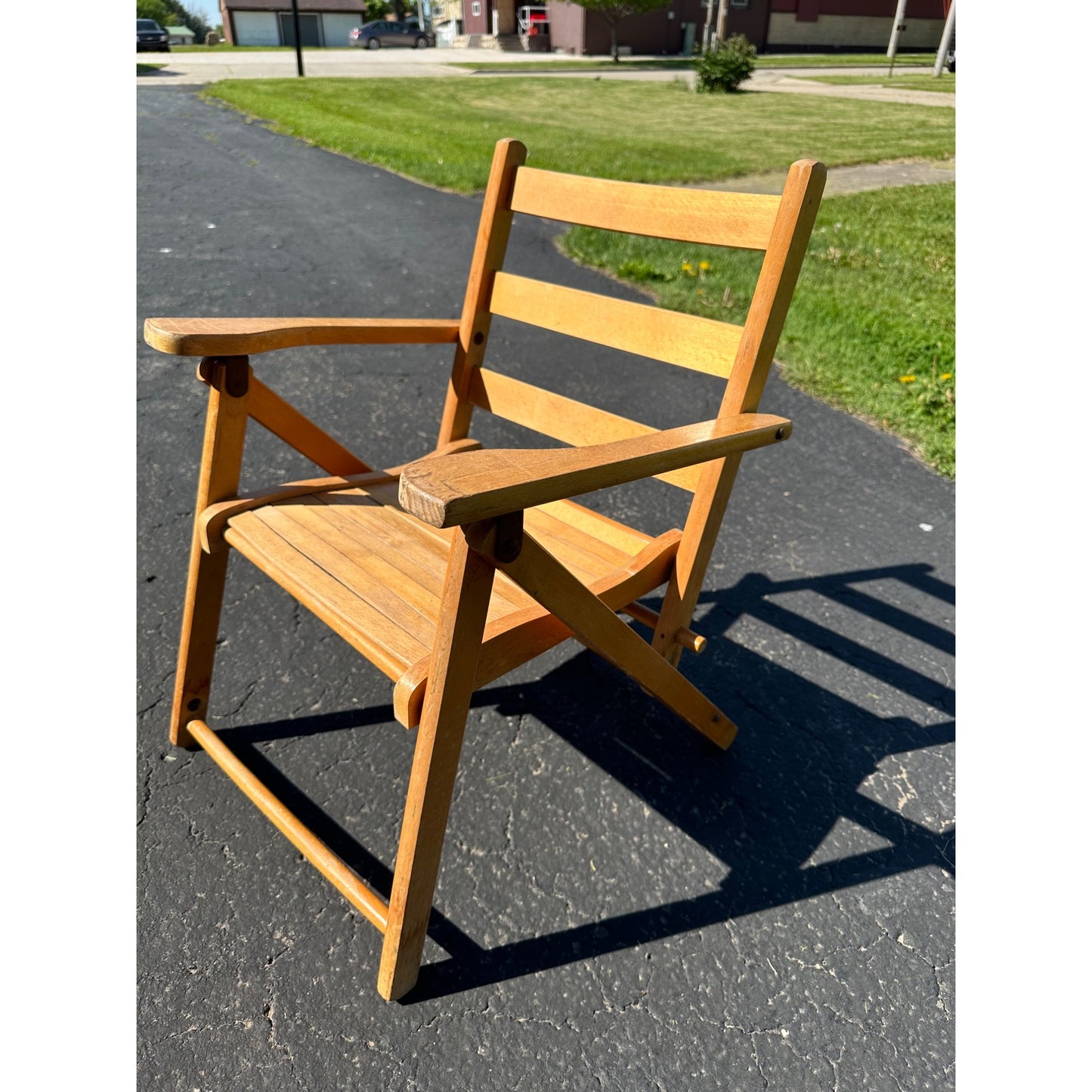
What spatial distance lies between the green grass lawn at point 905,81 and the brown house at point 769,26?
9.08m

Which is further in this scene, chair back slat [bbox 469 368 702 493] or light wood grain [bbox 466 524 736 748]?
chair back slat [bbox 469 368 702 493]

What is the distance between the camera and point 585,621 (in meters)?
1.27

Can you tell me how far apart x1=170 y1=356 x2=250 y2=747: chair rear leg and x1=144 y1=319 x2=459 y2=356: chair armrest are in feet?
0.23

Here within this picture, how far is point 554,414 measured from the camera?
73.3 inches

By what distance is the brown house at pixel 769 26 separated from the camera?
28.8m

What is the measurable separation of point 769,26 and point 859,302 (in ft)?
99.4

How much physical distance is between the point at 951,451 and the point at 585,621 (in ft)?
8.33

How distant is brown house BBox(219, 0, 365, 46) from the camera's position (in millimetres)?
37562

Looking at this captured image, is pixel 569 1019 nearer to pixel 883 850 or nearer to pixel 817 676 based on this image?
pixel 883 850

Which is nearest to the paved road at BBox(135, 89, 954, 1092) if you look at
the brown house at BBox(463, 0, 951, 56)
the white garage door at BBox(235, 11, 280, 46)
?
the brown house at BBox(463, 0, 951, 56)

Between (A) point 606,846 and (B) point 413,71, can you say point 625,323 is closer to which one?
(A) point 606,846

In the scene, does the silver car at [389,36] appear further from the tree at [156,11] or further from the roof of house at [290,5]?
the tree at [156,11]

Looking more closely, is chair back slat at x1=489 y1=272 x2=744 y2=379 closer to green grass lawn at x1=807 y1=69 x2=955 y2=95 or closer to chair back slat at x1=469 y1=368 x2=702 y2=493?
chair back slat at x1=469 y1=368 x2=702 y2=493
